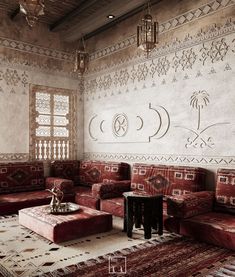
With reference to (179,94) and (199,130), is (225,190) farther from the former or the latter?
(179,94)

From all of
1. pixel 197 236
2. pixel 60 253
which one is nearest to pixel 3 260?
pixel 60 253

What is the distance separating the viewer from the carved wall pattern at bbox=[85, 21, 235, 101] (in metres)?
4.92

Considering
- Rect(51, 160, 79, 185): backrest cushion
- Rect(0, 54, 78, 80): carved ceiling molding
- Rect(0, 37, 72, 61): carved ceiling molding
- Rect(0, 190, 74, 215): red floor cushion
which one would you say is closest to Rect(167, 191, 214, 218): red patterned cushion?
Rect(0, 190, 74, 215): red floor cushion

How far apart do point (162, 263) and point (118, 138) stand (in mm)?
3663

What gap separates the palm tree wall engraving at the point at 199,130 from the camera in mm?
5073

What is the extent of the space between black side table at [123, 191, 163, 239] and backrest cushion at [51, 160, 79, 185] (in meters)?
2.98

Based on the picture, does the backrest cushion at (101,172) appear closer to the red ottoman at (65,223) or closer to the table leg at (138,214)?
the red ottoman at (65,223)

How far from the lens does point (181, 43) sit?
218 inches

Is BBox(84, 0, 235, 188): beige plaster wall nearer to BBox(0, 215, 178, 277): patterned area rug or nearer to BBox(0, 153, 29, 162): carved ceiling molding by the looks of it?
BBox(0, 153, 29, 162): carved ceiling molding

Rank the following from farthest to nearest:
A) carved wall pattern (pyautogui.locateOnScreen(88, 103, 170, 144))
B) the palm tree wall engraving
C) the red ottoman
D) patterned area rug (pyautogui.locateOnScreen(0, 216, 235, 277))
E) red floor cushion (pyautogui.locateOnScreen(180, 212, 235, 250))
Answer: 1. carved wall pattern (pyautogui.locateOnScreen(88, 103, 170, 144))
2. the palm tree wall engraving
3. the red ottoman
4. red floor cushion (pyautogui.locateOnScreen(180, 212, 235, 250))
5. patterned area rug (pyautogui.locateOnScreen(0, 216, 235, 277))

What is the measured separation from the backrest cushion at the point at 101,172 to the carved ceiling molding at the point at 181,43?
2178 millimetres

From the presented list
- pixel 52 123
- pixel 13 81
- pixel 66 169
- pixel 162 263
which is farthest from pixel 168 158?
pixel 13 81

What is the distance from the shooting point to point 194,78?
5305mm

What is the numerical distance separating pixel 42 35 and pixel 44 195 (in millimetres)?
3772
